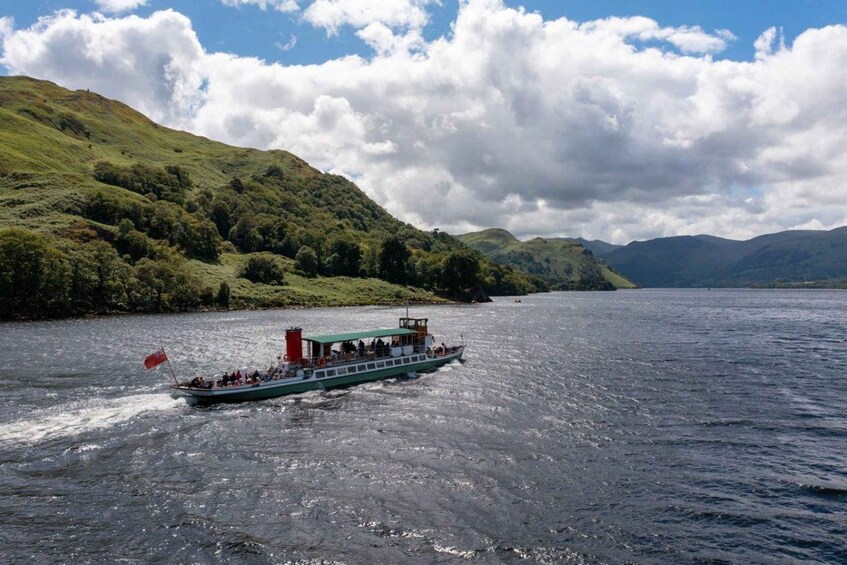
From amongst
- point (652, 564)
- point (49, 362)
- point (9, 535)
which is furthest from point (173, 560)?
point (49, 362)

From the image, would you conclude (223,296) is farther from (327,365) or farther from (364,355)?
(327,365)

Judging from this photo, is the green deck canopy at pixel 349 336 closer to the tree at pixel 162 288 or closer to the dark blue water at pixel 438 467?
the dark blue water at pixel 438 467

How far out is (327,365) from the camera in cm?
6700

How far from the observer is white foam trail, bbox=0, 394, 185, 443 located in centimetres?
4400

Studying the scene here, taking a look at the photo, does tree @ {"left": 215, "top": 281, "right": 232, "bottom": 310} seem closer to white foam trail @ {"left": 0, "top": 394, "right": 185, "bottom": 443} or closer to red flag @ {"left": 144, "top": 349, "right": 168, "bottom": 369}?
white foam trail @ {"left": 0, "top": 394, "right": 185, "bottom": 443}

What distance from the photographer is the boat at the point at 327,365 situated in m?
57.6

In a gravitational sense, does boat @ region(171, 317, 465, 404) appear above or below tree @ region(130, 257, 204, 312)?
below

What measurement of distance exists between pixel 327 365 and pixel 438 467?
3163 centimetres

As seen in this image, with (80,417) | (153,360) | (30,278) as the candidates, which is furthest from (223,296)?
(80,417)

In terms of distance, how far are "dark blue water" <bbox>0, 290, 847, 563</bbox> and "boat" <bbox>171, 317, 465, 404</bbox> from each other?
2.09 metres

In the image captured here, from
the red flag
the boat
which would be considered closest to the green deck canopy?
the boat

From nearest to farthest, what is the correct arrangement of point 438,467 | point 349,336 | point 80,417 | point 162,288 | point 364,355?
1. point 438,467
2. point 80,417
3. point 349,336
4. point 364,355
5. point 162,288

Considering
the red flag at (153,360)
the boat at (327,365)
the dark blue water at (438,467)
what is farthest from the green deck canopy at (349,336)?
the red flag at (153,360)

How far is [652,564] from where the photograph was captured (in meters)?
26.8
